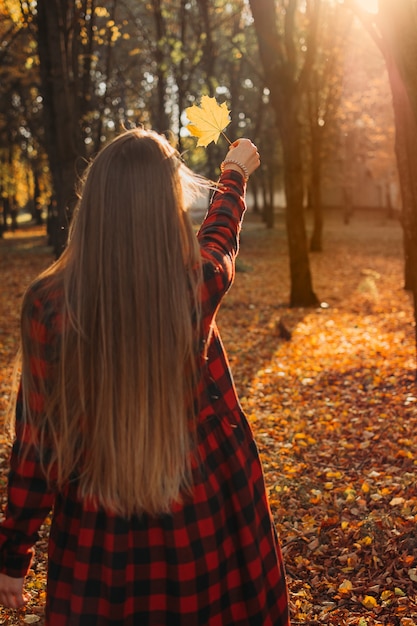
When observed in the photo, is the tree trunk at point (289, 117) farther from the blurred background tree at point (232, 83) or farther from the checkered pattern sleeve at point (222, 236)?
the checkered pattern sleeve at point (222, 236)

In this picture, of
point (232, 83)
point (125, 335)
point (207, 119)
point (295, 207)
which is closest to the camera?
point (125, 335)

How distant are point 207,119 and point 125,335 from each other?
1189mm

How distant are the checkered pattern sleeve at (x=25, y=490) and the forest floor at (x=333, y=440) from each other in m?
2.05

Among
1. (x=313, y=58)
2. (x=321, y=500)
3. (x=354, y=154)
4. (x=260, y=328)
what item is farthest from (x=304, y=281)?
(x=354, y=154)

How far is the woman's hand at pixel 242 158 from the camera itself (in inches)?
99.8

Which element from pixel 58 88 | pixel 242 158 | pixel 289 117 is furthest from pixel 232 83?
pixel 242 158

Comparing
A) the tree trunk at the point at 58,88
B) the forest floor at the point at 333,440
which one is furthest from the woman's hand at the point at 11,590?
the tree trunk at the point at 58,88

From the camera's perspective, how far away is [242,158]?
8.34 ft

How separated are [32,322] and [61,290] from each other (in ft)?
0.40

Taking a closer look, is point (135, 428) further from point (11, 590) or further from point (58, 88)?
point (58, 88)

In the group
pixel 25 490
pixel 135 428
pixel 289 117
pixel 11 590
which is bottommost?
pixel 11 590

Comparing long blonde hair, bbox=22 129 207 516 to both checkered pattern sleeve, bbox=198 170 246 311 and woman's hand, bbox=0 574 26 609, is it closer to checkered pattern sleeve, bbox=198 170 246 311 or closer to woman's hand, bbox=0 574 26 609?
checkered pattern sleeve, bbox=198 170 246 311

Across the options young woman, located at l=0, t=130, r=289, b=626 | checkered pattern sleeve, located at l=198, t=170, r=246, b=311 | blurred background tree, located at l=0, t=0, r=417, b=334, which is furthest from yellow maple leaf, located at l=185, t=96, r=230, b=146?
young woman, located at l=0, t=130, r=289, b=626

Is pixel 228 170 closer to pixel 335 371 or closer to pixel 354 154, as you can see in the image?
pixel 335 371
